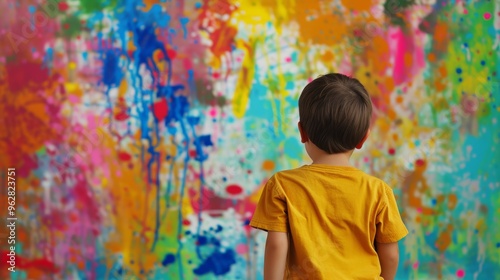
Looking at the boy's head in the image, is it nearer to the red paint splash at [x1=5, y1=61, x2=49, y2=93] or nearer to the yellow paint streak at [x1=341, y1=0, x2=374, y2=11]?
the yellow paint streak at [x1=341, y1=0, x2=374, y2=11]

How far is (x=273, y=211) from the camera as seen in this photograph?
1.50 m

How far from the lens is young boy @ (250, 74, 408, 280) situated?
1.47 meters

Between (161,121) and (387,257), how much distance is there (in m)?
1.20

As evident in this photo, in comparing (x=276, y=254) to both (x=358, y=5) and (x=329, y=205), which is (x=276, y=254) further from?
(x=358, y=5)

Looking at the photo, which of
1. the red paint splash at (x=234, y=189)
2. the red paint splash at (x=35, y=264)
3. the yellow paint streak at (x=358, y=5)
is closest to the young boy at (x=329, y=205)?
the red paint splash at (x=234, y=189)

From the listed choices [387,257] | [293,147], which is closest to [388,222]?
[387,257]

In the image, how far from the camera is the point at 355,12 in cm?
250

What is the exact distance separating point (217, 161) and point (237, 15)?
59 centimetres

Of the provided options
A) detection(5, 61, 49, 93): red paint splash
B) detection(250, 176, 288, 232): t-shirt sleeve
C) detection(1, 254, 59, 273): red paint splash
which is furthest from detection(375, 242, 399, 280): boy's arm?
detection(5, 61, 49, 93): red paint splash

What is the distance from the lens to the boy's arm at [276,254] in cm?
149

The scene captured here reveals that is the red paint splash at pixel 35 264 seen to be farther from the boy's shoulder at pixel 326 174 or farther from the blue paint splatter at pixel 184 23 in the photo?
the boy's shoulder at pixel 326 174

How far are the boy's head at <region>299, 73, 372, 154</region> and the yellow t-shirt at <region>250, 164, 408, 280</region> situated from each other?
7 cm

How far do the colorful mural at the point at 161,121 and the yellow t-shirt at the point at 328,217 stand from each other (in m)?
0.99

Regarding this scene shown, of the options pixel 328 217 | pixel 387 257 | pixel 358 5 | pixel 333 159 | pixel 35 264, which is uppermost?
pixel 358 5
